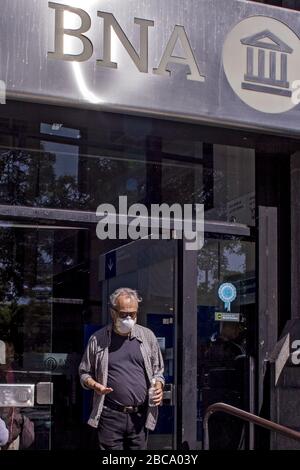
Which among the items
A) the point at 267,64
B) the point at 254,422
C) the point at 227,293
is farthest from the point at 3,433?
the point at 267,64

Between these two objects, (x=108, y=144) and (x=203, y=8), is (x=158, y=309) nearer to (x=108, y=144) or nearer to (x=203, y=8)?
(x=108, y=144)

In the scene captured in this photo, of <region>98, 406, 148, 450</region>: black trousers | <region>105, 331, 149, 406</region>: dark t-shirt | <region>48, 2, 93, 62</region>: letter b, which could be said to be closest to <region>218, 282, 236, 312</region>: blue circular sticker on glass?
<region>105, 331, 149, 406</region>: dark t-shirt

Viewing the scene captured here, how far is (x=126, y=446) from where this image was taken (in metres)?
5.53

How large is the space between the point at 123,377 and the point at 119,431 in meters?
0.37

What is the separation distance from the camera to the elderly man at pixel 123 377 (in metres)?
5.49

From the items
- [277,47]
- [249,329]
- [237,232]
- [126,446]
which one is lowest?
[126,446]

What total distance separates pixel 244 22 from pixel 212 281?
6.72ft

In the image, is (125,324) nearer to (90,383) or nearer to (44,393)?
(90,383)

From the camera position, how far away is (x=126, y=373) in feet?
18.3

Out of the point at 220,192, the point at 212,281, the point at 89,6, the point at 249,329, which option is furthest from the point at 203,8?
the point at 249,329

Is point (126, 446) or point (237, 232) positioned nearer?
point (126, 446)

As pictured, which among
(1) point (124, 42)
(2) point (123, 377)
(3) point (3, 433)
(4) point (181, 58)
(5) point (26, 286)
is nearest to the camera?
(3) point (3, 433)

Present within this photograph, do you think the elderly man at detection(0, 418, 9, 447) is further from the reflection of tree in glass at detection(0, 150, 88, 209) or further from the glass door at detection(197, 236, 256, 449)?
the reflection of tree in glass at detection(0, 150, 88, 209)

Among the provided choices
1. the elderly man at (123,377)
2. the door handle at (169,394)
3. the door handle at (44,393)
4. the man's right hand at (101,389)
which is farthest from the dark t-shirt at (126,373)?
the door handle at (44,393)
